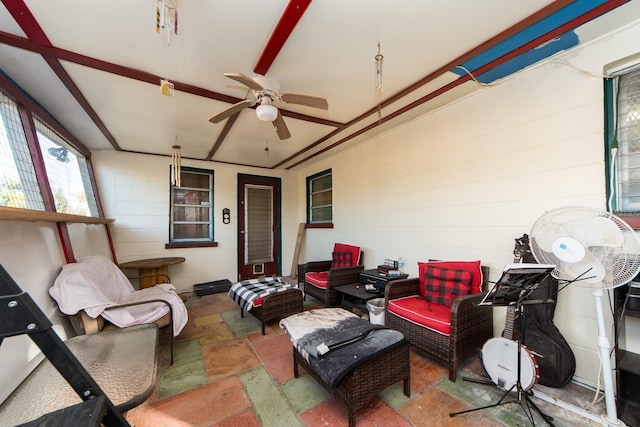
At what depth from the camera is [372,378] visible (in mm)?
1613

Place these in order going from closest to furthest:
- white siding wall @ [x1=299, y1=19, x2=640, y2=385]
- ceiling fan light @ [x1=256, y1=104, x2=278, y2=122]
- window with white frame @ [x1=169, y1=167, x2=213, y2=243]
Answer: white siding wall @ [x1=299, y1=19, x2=640, y2=385] → ceiling fan light @ [x1=256, y1=104, x2=278, y2=122] → window with white frame @ [x1=169, y1=167, x2=213, y2=243]

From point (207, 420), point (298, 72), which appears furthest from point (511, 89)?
point (207, 420)

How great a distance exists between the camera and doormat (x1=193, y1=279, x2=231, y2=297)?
174 inches

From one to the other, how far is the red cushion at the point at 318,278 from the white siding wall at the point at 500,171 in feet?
2.57

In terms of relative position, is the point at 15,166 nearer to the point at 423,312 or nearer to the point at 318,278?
the point at 318,278

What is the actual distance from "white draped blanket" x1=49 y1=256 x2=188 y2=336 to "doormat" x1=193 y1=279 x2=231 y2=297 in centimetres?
154

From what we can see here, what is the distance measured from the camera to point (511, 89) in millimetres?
2289

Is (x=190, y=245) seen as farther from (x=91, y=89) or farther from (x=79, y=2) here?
(x=79, y=2)

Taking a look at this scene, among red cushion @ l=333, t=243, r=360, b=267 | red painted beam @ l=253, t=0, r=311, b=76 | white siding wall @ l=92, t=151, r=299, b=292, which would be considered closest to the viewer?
red painted beam @ l=253, t=0, r=311, b=76

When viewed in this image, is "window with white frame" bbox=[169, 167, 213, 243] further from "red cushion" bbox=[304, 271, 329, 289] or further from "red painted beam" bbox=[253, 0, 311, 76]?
"red painted beam" bbox=[253, 0, 311, 76]

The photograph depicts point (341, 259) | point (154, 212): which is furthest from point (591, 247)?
point (154, 212)

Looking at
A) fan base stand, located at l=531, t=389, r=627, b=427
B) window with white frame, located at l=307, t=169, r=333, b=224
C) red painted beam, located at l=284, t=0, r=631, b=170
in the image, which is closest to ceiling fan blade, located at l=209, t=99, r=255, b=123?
red painted beam, located at l=284, t=0, r=631, b=170

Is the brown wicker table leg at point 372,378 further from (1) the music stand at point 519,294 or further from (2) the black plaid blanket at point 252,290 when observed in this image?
(2) the black plaid blanket at point 252,290

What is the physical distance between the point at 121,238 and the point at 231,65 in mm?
3753
